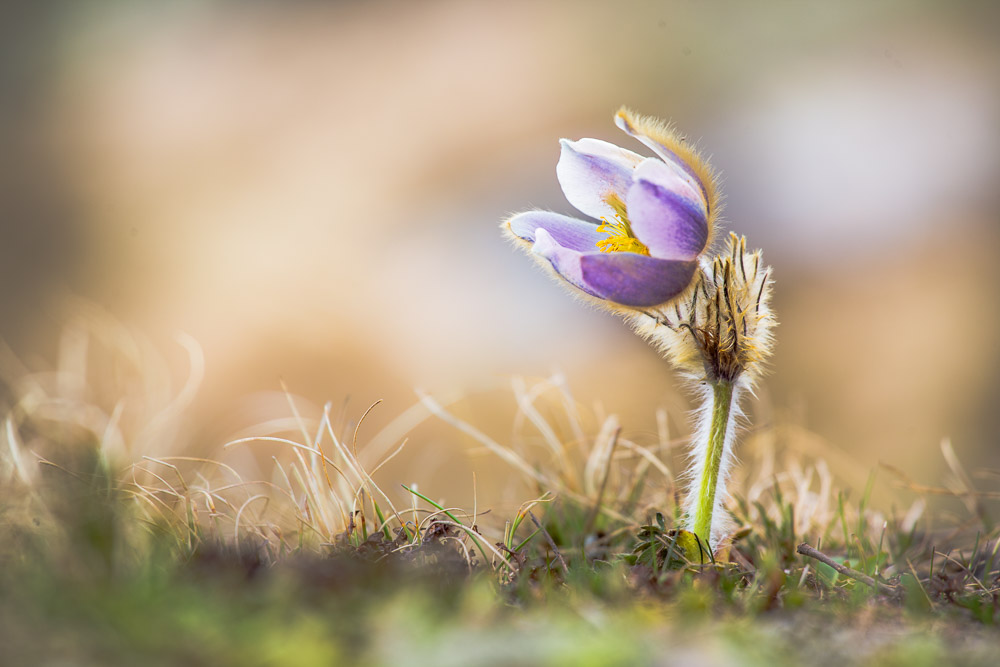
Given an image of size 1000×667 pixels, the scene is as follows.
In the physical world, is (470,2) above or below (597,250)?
above

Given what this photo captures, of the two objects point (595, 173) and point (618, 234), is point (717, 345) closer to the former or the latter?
point (618, 234)

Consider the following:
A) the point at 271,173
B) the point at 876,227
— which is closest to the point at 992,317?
the point at 876,227

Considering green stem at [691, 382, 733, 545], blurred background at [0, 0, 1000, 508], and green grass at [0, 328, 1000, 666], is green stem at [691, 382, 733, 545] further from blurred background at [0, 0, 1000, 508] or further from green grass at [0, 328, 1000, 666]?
blurred background at [0, 0, 1000, 508]

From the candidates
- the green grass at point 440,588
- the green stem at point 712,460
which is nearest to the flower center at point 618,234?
the green stem at point 712,460

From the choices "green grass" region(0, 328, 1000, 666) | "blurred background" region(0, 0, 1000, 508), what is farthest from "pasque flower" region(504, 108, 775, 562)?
"blurred background" region(0, 0, 1000, 508)

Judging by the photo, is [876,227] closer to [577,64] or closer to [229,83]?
[577,64]

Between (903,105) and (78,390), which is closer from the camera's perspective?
(78,390)

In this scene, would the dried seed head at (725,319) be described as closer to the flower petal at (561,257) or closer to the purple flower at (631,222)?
the purple flower at (631,222)

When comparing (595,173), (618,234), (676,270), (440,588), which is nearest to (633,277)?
(676,270)
